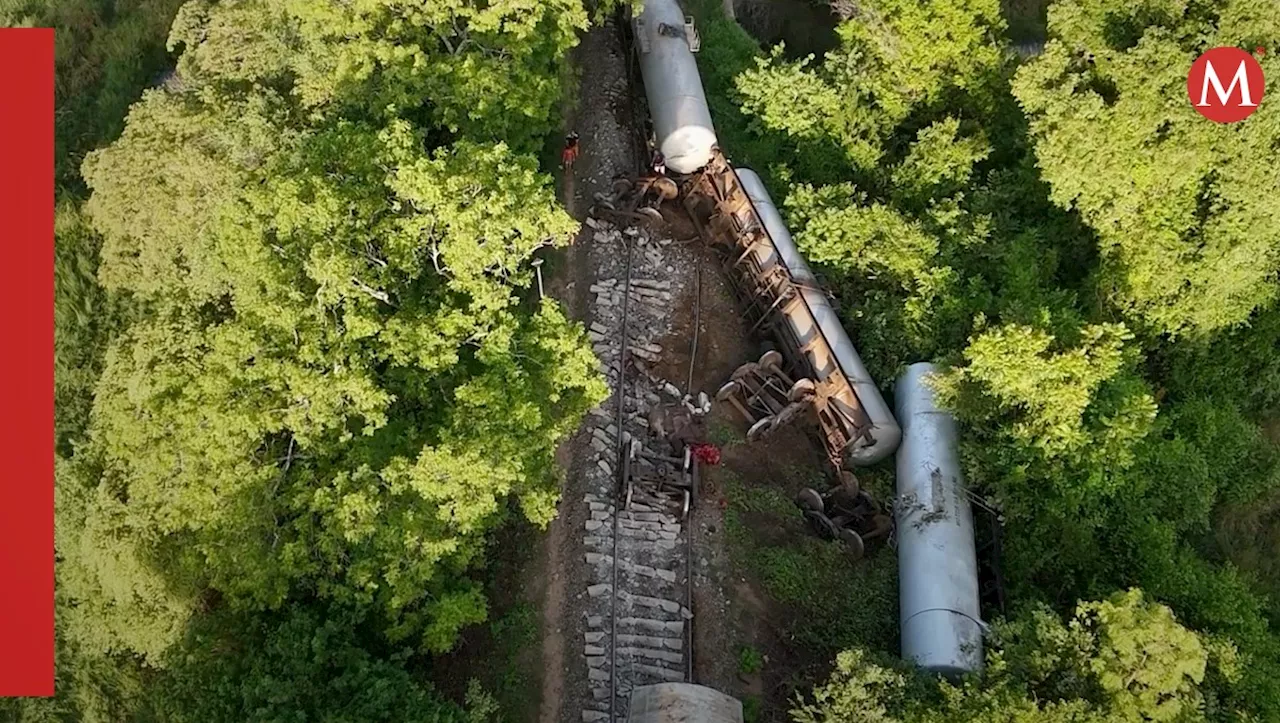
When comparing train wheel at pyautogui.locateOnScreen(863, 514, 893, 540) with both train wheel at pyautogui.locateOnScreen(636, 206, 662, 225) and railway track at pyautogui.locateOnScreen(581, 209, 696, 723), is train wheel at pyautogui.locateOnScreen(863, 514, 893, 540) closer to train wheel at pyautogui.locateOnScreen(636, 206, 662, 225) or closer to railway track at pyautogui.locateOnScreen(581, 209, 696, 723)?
railway track at pyautogui.locateOnScreen(581, 209, 696, 723)

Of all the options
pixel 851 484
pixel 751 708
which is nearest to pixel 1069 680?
pixel 751 708

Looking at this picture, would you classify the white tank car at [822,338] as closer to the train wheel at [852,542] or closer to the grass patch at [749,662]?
the train wheel at [852,542]

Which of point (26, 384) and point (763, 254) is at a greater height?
point (763, 254)

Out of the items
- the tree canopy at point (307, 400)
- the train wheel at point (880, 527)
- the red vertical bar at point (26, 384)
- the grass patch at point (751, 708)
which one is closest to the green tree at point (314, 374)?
the tree canopy at point (307, 400)

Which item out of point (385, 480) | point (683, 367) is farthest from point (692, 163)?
point (385, 480)

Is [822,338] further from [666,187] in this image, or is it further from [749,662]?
[749,662]

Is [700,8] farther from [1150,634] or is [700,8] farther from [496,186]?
[1150,634]
